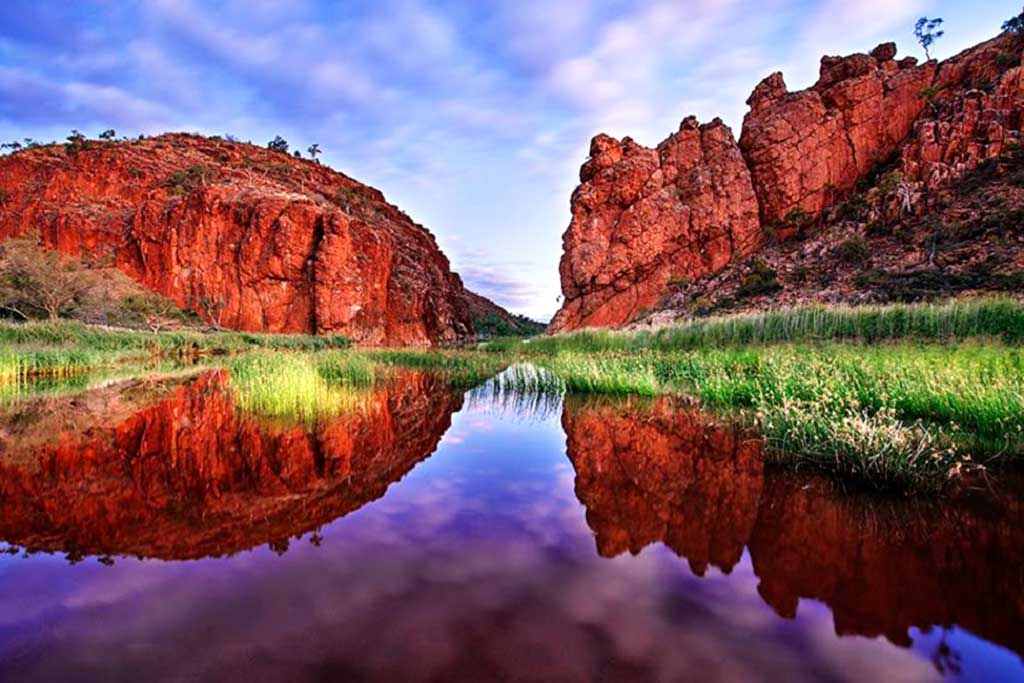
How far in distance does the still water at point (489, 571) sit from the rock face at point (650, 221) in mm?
47111

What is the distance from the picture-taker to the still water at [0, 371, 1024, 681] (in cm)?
217

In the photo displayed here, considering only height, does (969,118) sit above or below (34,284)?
above

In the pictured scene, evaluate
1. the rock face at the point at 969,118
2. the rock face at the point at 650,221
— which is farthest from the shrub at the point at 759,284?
the rock face at the point at 969,118

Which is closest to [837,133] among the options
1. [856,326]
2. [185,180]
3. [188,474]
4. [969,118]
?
[969,118]

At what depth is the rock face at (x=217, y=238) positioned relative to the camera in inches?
2115

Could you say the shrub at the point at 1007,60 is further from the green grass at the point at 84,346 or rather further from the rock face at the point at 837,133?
the green grass at the point at 84,346

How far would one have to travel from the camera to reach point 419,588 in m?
2.80

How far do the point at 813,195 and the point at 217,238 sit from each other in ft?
194

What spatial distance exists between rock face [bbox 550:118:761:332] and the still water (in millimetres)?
47111

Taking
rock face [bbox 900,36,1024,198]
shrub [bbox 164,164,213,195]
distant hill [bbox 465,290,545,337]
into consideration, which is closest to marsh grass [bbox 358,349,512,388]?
rock face [bbox 900,36,1024,198]

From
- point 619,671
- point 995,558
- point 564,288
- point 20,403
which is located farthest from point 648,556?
point 564,288

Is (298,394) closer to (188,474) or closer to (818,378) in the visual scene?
(188,474)

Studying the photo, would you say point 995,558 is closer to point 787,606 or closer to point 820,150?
point 787,606

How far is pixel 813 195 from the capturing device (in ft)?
157
